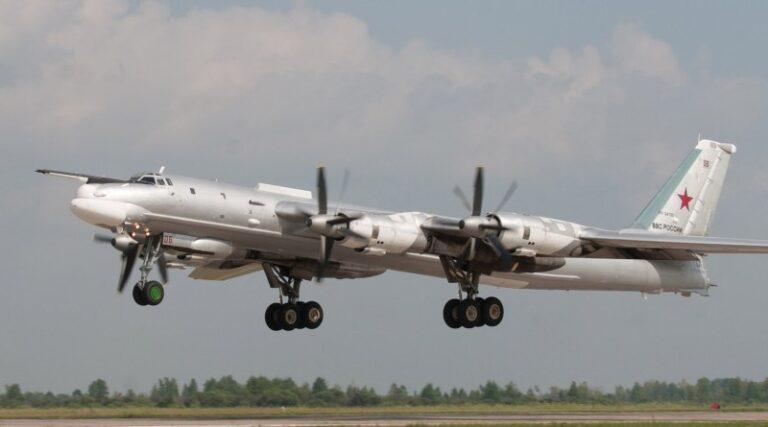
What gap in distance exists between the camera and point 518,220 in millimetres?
35688

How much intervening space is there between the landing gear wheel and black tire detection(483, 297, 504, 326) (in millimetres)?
9902

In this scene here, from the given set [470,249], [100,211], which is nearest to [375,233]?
[470,249]

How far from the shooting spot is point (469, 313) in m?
38.6

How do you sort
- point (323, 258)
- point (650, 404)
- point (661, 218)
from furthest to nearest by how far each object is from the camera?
point (650, 404)
point (661, 218)
point (323, 258)

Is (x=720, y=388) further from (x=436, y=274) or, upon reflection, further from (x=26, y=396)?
(x=26, y=396)

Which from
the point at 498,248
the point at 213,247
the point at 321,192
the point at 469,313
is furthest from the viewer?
the point at 469,313

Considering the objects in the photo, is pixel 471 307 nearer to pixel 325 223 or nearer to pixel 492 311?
pixel 492 311

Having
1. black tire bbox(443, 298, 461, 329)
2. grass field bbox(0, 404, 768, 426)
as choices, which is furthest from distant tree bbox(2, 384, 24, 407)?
black tire bbox(443, 298, 461, 329)

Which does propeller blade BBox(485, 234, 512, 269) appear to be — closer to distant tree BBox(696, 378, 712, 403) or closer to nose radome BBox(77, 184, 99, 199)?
nose radome BBox(77, 184, 99, 199)

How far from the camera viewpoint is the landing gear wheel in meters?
34.3

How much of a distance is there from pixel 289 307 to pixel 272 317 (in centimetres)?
66

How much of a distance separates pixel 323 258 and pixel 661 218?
14.7 meters

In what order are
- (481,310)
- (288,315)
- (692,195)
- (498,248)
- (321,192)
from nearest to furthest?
(321,192)
(498,248)
(481,310)
(288,315)
(692,195)

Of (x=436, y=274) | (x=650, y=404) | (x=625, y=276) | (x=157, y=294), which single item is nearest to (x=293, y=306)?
(x=436, y=274)
